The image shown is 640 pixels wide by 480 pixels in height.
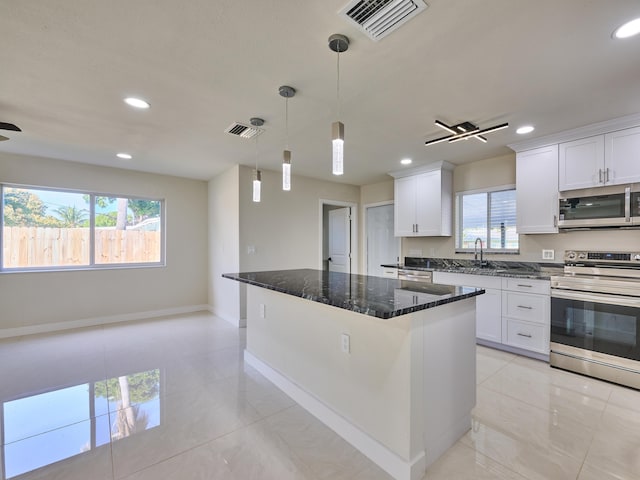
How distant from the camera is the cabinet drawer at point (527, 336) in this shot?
312 cm

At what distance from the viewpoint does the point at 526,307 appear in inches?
127

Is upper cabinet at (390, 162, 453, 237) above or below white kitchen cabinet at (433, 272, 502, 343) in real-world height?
above

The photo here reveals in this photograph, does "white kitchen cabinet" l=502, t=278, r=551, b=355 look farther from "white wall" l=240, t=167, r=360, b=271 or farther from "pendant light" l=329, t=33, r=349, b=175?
"white wall" l=240, t=167, r=360, b=271

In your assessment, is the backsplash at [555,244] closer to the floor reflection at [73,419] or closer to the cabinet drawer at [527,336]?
the cabinet drawer at [527,336]

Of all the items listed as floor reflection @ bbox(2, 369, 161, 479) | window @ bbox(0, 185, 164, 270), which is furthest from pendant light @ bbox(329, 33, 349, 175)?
window @ bbox(0, 185, 164, 270)

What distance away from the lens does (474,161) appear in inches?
168

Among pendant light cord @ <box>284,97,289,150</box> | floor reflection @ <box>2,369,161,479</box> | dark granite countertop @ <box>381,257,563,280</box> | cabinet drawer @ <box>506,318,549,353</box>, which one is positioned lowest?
floor reflection @ <box>2,369,161,479</box>

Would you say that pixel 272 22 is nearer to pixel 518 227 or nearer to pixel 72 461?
pixel 72 461

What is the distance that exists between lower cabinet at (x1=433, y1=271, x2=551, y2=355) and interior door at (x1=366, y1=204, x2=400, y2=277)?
6.91 feet

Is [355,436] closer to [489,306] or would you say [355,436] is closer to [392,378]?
[392,378]

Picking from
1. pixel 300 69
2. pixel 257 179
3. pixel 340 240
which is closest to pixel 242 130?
pixel 257 179

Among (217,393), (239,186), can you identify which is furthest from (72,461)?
(239,186)

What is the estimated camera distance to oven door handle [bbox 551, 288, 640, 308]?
2.60m

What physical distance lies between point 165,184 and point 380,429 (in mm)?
5035
